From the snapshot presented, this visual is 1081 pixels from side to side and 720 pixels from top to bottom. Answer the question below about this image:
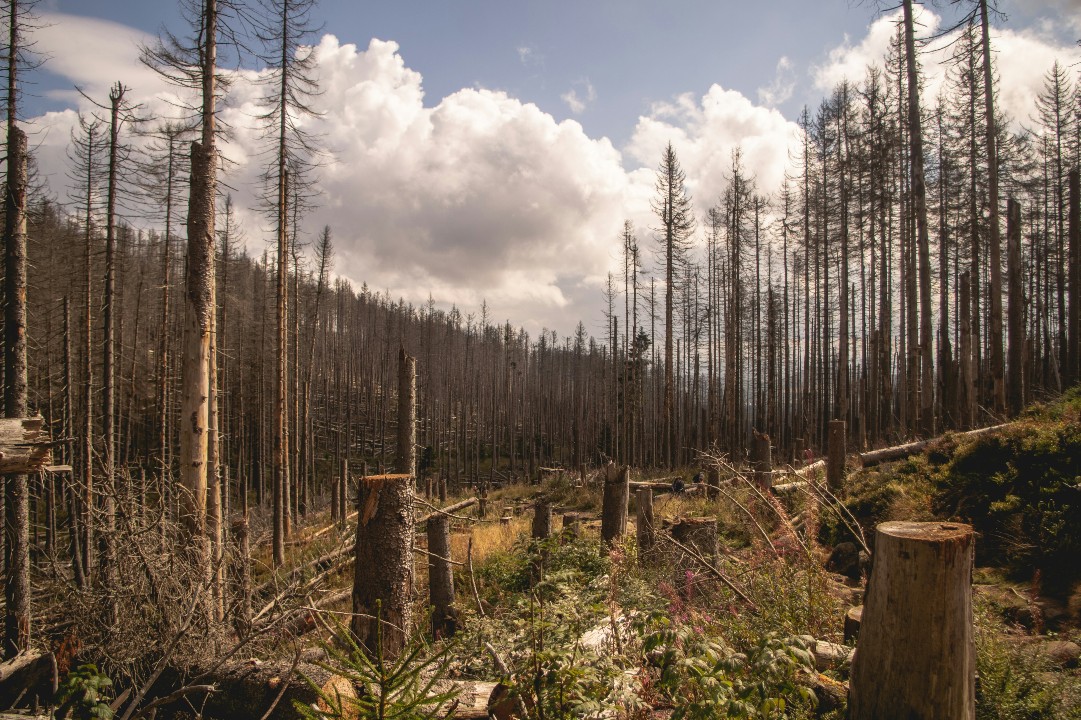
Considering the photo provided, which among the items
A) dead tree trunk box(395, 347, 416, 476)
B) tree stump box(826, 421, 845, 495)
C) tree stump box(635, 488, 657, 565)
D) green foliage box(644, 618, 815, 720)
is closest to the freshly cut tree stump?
green foliage box(644, 618, 815, 720)

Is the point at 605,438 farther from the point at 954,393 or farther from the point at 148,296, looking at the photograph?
the point at 148,296

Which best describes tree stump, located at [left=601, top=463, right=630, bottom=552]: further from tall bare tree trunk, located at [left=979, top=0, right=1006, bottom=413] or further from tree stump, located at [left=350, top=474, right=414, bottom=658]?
tall bare tree trunk, located at [left=979, top=0, right=1006, bottom=413]

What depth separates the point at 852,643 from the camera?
138 inches

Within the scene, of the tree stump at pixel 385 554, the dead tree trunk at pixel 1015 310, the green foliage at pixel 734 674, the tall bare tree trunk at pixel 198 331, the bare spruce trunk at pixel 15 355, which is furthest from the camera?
the dead tree trunk at pixel 1015 310

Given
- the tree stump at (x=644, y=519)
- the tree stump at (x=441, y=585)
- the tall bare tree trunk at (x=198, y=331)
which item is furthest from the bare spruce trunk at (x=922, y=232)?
the tall bare tree trunk at (x=198, y=331)

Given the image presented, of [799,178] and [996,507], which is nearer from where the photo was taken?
[996,507]

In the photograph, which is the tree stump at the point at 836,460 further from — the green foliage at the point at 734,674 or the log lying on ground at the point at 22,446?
the log lying on ground at the point at 22,446

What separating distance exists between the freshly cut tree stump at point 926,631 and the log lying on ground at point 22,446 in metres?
4.79

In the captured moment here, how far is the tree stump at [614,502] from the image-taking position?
7945 millimetres

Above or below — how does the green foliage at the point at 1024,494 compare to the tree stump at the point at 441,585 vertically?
above

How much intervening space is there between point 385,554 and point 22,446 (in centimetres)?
266

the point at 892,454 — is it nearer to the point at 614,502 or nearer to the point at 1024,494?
the point at 1024,494

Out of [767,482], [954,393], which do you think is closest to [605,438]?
[954,393]

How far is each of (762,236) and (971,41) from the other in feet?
44.0
